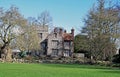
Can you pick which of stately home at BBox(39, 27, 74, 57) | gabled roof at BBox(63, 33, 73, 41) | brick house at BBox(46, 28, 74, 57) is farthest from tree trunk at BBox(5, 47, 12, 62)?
gabled roof at BBox(63, 33, 73, 41)

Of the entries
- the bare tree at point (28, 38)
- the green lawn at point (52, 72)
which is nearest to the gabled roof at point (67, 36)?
the bare tree at point (28, 38)

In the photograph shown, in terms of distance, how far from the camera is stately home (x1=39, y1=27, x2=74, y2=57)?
3809 inches

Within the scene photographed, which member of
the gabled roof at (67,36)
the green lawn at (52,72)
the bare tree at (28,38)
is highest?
the gabled roof at (67,36)

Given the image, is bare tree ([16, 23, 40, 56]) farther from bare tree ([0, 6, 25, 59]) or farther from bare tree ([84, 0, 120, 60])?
bare tree ([84, 0, 120, 60])

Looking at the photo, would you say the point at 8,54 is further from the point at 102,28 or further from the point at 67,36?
the point at 67,36

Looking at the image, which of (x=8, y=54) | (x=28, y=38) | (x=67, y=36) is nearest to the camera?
Result: (x=8, y=54)

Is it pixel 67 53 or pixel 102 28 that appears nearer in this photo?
pixel 102 28

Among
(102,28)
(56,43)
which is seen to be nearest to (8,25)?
(102,28)

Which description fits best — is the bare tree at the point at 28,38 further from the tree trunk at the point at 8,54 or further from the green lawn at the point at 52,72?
the green lawn at the point at 52,72

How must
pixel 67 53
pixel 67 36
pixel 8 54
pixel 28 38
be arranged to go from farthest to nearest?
pixel 67 36 < pixel 67 53 < pixel 28 38 < pixel 8 54

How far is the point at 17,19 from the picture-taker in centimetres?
6906

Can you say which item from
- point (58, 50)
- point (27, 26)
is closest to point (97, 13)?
point (27, 26)

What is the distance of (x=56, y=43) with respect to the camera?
320ft

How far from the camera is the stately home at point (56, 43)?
96750 mm
